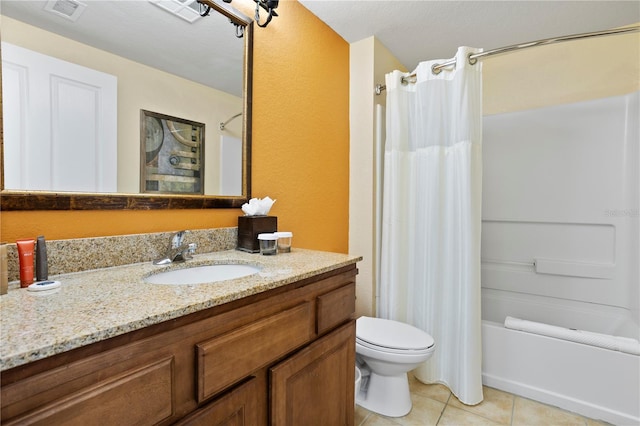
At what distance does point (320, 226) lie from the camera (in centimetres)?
200

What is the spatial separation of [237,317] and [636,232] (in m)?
2.60

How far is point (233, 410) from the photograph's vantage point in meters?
0.79

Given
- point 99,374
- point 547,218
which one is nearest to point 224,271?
point 99,374

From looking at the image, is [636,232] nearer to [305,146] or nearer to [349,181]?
[349,181]

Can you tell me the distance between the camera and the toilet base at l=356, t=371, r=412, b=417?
166cm

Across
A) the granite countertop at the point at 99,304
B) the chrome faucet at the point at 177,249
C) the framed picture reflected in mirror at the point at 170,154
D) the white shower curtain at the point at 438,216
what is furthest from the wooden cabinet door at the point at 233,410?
the white shower curtain at the point at 438,216

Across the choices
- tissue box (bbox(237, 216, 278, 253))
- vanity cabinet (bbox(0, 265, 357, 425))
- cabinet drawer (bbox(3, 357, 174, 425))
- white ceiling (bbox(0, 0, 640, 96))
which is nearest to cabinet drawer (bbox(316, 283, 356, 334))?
vanity cabinet (bbox(0, 265, 357, 425))

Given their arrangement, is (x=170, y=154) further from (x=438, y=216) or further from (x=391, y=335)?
(x=438, y=216)

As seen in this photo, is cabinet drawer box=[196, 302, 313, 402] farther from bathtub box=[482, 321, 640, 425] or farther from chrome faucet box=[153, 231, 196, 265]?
bathtub box=[482, 321, 640, 425]

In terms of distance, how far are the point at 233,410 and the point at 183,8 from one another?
148cm

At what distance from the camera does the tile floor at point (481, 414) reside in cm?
161

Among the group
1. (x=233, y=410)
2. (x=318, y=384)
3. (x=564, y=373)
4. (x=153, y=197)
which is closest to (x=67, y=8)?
(x=153, y=197)

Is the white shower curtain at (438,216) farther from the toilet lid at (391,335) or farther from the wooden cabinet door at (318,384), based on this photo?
the wooden cabinet door at (318,384)

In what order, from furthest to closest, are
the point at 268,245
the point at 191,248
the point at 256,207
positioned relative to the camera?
the point at 256,207, the point at 268,245, the point at 191,248
